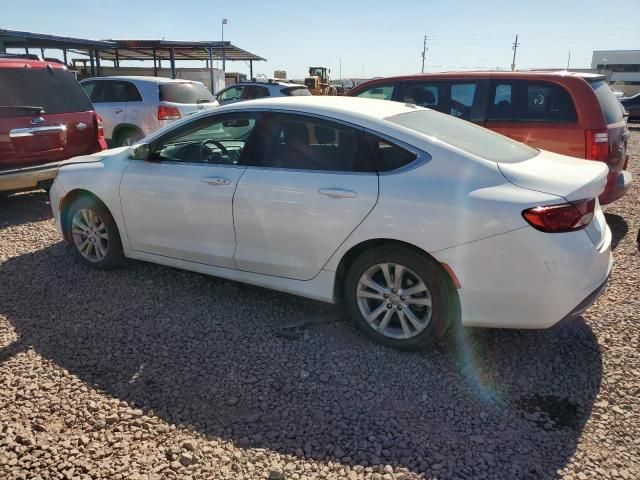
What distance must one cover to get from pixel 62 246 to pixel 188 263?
2094 millimetres

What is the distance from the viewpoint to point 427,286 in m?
3.17

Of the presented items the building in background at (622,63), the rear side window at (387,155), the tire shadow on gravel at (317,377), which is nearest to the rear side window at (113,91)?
the tire shadow on gravel at (317,377)

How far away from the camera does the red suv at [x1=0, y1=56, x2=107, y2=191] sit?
19.5ft

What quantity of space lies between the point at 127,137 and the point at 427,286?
27.7 ft

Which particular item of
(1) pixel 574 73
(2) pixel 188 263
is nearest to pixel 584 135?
(1) pixel 574 73

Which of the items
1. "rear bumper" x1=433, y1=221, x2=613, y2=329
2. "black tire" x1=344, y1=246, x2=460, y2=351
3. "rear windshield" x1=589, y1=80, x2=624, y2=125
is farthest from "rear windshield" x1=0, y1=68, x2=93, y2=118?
"rear windshield" x1=589, y1=80, x2=624, y2=125

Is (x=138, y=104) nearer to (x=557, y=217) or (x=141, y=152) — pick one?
(x=141, y=152)

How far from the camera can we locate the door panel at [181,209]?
3830 mm

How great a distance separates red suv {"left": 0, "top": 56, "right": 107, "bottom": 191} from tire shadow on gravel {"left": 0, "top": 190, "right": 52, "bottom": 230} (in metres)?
0.50

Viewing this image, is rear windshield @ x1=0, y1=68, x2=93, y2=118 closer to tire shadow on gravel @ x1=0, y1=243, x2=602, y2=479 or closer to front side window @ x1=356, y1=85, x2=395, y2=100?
tire shadow on gravel @ x1=0, y1=243, x2=602, y2=479

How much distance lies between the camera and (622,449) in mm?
2527

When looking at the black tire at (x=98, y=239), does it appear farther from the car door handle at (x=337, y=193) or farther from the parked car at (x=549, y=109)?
the parked car at (x=549, y=109)

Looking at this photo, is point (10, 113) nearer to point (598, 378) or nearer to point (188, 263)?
point (188, 263)

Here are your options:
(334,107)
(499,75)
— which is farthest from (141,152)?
(499,75)
